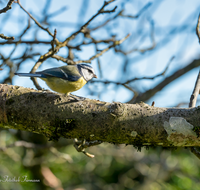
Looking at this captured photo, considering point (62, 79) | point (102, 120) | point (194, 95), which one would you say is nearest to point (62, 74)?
point (62, 79)

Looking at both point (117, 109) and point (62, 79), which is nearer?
point (117, 109)

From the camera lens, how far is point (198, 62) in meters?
3.73

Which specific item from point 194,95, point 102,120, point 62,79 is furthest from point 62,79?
point 194,95

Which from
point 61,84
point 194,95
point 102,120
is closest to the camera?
point 102,120

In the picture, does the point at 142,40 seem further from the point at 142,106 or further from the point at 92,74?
the point at 142,106

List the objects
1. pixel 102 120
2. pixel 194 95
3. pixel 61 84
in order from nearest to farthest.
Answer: pixel 102 120 → pixel 194 95 → pixel 61 84

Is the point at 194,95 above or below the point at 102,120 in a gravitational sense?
above

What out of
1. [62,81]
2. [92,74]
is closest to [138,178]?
[92,74]

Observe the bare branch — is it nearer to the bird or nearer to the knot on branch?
the knot on branch

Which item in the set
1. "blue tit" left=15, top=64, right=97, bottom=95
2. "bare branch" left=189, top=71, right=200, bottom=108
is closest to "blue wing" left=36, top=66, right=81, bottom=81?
"blue tit" left=15, top=64, right=97, bottom=95

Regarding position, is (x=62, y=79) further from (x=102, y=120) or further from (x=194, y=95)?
(x=194, y=95)

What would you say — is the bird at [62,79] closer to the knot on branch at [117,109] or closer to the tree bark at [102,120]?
the tree bark at [102,120]

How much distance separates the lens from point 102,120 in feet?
4.66

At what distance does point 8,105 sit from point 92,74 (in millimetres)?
1553
